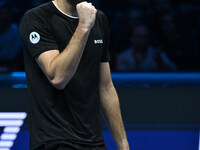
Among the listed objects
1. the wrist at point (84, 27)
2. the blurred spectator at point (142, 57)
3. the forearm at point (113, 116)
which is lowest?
the blurred spectator at point (142, 57)

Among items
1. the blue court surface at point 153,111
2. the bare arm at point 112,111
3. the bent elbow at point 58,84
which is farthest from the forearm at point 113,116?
the blue court surface at point 153,111

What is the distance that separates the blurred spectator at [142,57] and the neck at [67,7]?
2052 mm

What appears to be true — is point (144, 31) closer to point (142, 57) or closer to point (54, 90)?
point (142, 57)

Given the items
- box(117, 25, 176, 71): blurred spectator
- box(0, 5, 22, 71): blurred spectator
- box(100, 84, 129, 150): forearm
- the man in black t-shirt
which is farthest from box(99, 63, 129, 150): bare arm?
box(0, 5, 22, 71): blurred spectator

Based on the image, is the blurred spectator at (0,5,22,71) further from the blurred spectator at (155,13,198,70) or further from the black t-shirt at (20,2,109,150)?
the black t-shirt at (20,2,109,150)

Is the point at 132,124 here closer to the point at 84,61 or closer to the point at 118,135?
the point at 118,135

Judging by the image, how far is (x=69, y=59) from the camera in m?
2.44

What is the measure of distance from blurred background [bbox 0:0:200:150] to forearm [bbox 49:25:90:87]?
1.76 m

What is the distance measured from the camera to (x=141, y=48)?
16.1ft

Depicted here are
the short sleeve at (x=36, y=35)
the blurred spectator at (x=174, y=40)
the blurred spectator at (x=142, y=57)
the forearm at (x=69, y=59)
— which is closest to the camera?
the forearm at (x=69, y=59)

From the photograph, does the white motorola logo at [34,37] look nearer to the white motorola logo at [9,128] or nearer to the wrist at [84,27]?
the wrist at [84,27]

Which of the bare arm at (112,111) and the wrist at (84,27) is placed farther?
the bare arm at (112,111)

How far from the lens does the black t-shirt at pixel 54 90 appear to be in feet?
8.62

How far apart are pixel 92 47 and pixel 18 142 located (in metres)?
1.67
